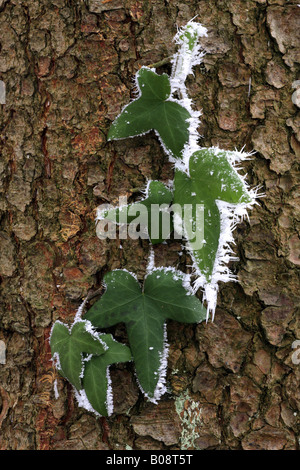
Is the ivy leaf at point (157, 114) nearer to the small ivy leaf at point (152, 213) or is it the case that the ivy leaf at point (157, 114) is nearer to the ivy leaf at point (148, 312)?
the small ivy leaf at point (152, 213)

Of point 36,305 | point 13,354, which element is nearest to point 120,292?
point 36,305

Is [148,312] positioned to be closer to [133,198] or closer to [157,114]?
[133,198]

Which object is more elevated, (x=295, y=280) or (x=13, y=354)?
(x=295, y=280)

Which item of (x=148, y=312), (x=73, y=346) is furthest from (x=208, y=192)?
(x=73, y=346)

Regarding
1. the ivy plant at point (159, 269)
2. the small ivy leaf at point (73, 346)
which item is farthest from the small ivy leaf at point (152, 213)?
the small ivy leaf at point (73, 346)

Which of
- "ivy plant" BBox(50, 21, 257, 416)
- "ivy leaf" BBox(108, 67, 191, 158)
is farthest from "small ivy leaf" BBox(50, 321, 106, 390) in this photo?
"ivy leaf" BBox(108, 67, 191, 158)

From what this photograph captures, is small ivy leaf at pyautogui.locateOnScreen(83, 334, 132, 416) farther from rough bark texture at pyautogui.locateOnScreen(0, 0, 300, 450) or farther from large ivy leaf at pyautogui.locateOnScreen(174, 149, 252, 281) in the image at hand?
large ivy leaf at pyautogui.locateOnScreen(174, 149, 252, 281)
